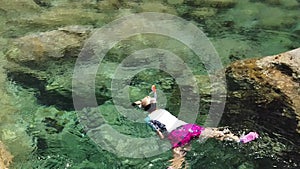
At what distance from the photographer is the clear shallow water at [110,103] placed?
6.19 m

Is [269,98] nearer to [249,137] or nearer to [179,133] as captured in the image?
[249,137]

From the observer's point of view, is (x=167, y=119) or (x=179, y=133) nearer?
(x=179, y=133)

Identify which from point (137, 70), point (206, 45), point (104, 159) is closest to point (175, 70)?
point (137, 70)

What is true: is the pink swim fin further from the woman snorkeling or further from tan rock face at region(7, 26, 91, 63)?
tan rock face at region(7, 26, 91, 63)

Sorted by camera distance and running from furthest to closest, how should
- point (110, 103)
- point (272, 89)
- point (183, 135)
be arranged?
1. point (110, 103)
2. point (272, 89)
3. point (183, 135)

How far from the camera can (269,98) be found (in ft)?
20.4

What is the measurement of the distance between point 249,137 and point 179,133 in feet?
2.92

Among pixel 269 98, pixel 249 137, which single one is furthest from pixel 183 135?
pixel 269 98

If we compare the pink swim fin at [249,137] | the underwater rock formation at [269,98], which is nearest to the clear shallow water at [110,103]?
the pink swim fin at [249,137]

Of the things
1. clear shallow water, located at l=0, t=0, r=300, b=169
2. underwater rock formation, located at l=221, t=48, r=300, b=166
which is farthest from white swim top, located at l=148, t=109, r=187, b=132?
underwater rock formation, located at l=221, t=48, r=300, b=166

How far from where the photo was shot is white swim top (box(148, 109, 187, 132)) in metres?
6.33

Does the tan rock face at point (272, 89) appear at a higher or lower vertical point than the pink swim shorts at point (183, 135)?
higher

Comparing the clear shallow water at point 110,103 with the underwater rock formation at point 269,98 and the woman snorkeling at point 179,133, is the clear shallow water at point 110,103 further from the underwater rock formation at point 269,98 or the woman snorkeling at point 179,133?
the underwater rock formation at point 269,98

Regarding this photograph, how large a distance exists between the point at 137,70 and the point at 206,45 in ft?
5.52
